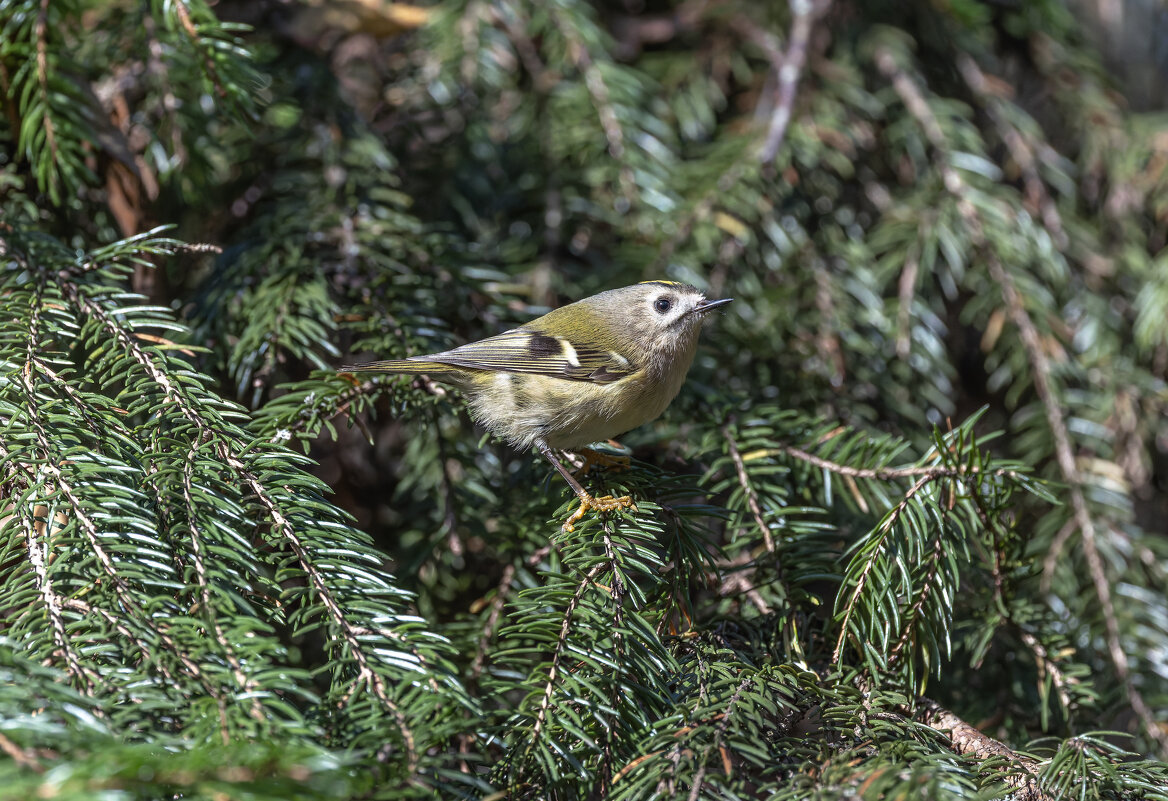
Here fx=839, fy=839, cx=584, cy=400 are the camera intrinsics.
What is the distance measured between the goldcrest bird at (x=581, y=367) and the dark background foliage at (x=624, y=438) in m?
0.07

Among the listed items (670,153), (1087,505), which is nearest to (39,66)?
(670,153)

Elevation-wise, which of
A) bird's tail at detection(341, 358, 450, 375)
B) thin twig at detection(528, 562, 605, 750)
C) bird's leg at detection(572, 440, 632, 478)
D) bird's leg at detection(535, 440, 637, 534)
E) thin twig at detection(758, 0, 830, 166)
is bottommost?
bird's leg at detection(572, 440, 632, 478)

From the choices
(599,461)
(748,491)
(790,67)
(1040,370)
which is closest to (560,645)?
(748,491)

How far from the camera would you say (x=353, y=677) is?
0.95m

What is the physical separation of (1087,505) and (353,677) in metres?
1.54

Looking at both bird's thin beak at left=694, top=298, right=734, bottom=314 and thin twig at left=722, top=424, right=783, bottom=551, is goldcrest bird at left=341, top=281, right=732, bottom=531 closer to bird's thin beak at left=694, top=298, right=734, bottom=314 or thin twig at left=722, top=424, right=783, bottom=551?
bird's thin beak at left=694, top=298, right=734, bottom=314

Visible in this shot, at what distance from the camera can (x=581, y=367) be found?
1.76 metres

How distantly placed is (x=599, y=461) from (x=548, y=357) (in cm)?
24

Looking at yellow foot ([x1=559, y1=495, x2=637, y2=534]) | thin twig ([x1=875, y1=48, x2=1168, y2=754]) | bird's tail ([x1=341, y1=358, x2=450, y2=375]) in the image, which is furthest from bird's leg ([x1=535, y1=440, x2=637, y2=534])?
thin twig ([x1=875, y1=48, x2=1168, y2=754])

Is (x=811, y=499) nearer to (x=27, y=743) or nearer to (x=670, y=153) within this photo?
(x=670, y=153)

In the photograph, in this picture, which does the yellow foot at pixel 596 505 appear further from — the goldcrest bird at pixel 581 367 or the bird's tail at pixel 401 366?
the bird's tail at pixel 401 366

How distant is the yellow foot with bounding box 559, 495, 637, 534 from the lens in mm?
1260

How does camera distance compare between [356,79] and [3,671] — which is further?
[356,79]

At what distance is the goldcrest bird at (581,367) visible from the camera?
1.62m
